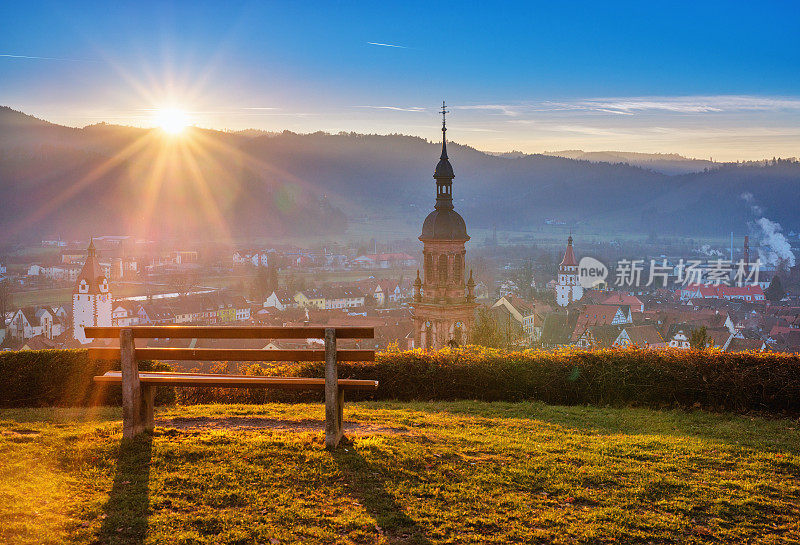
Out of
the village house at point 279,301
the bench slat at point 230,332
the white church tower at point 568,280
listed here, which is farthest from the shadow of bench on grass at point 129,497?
the white church tower at point 568,280

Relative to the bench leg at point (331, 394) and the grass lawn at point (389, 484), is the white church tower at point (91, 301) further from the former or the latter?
the bench leg at point (331, 394)

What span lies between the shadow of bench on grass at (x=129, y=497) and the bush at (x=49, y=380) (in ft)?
12.4

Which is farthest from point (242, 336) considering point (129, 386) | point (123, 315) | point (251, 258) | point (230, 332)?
point (251, 258)

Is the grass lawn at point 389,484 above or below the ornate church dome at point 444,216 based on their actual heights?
below

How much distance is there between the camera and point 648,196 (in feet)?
470

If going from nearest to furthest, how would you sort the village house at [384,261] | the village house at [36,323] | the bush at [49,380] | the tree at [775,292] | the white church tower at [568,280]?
the bush at [49,380] < the village house at [36,323] < the tree at [775,292] < the white church tower at [568,280] < the village house at [384,261]

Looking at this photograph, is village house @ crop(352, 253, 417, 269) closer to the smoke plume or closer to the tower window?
the smoke plume

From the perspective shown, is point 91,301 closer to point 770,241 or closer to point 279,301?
point 279,301

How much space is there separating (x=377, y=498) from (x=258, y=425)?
2283 mm

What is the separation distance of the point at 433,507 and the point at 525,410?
398 cm

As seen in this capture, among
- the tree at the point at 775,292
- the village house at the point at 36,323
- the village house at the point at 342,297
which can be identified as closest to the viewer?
the village house at the point at 36,323

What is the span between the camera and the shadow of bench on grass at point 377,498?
13.8 ft

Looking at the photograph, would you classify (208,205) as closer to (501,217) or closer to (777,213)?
(501,217)

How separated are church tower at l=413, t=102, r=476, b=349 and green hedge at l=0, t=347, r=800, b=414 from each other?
18.2 meters
